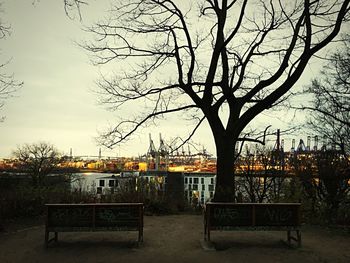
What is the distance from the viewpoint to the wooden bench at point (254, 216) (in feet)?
24.0

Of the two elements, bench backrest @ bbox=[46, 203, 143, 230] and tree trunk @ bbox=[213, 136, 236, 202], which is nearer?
bench backrest @ bbox=[46, 203, 143, 230]

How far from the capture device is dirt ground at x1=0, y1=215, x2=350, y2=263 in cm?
640

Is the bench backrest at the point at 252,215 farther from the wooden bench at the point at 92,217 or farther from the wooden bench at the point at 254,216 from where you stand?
the wooden bench at the point at 92,217

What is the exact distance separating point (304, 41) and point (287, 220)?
6.72m

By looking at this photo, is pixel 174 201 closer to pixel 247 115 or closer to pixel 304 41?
pixel 247 115

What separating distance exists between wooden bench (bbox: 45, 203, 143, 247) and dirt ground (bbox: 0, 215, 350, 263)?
0.42 meters

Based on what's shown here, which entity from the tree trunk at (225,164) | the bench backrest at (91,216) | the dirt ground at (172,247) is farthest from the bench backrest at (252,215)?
the tree trunk at (225,164)

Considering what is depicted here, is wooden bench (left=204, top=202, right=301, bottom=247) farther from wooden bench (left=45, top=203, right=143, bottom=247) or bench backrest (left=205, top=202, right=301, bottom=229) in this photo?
wooden bench (left=45, top=203, right=143, bottom=247)

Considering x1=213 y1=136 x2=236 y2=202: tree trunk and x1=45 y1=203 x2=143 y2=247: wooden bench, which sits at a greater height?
x1=213 y1=136 x2=236 y2=202: tree trunk

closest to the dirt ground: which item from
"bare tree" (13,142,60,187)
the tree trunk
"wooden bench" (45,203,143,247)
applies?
"wooden bench" (45,203,143,247)

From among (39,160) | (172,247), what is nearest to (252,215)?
(172,247)

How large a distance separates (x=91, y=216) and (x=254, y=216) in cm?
353

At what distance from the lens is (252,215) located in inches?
290

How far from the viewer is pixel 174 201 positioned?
43.4 feet
